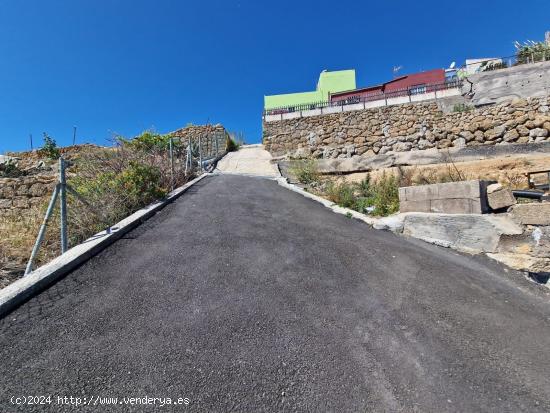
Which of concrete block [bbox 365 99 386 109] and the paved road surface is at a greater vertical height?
concrete block [bbox 365 99 386 109]

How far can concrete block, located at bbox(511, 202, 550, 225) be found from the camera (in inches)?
129

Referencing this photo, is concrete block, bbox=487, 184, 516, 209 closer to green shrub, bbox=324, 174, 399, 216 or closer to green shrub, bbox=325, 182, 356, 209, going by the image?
green shrub, bbox=324, 174, 399, 216

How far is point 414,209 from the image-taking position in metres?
4.59

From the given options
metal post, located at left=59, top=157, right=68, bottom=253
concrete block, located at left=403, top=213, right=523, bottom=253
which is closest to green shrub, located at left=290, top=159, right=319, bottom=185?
concrete block, located at left=403, top=213, right=523, bottom=253

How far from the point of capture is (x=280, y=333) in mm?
1862

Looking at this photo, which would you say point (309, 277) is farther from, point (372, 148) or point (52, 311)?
point (372, 148)

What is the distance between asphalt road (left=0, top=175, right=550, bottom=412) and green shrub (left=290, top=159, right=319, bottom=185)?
4.91 meters

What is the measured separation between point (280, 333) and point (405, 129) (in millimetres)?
12977

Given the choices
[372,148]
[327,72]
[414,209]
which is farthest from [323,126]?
[327,72]

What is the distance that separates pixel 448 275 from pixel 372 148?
10076mm

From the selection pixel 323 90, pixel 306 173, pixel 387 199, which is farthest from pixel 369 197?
pixel 323 90

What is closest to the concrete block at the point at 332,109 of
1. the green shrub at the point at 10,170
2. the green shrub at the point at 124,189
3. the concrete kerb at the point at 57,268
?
the green shrub at the point at 124,189

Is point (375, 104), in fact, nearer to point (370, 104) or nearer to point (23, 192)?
point (370, 104)

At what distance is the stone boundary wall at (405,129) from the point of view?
26.9ft
